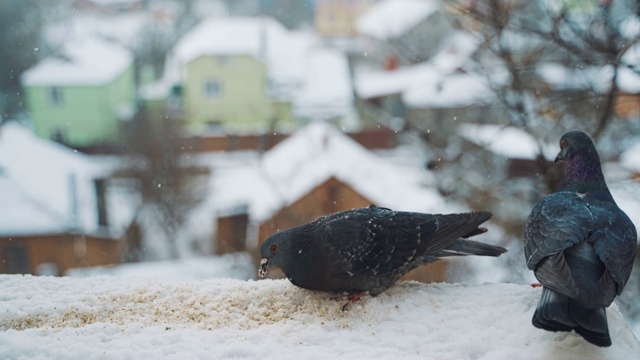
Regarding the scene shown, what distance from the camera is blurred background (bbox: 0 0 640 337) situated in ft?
18.6

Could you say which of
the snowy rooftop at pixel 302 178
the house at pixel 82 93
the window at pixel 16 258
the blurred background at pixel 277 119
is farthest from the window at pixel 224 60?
the window at pixel 16 258

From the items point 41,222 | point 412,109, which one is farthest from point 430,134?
point 41,222

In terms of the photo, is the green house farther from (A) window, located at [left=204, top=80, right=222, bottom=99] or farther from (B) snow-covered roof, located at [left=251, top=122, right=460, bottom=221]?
(B) snow-covered roof, located at [left=251, top=122, right=460, bottom=221]

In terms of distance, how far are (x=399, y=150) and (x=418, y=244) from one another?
10.8 meters

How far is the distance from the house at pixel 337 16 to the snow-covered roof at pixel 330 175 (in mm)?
4857

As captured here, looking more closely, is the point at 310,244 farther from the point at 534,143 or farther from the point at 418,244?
the point at 534,143

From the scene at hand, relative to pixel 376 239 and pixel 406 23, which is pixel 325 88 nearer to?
pixel 406 23

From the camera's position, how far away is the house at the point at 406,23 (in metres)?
9.98

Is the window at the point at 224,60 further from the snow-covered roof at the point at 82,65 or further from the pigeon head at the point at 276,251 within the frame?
the pigeon head at the point at 276,251

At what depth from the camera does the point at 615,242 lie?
202cm

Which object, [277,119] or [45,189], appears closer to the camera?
[45,189]

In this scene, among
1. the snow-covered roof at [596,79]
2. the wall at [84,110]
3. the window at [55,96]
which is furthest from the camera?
the window at [55,96]

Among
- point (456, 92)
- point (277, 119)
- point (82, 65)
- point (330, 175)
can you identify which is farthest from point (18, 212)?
point (456, 92)

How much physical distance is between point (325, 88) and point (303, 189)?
9.69 meters
